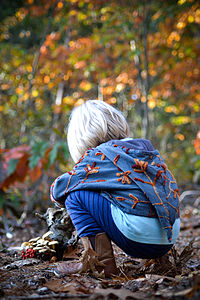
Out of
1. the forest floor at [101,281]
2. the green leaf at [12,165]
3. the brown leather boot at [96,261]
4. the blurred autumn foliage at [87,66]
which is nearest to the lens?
the forest floor at [101,281]

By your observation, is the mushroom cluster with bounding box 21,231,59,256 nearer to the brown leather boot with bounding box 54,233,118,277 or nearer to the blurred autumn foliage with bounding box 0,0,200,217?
the brown leather boot with bounding box 54,233,118,277

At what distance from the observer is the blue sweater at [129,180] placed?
1.39 m

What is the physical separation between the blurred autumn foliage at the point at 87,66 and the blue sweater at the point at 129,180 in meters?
1.69

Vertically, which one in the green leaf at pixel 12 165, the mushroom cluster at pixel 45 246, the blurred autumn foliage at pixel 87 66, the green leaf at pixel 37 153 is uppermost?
the blurred autumn foliage at pixel 87 66

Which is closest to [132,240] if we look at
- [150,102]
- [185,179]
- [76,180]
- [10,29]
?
[76,180]

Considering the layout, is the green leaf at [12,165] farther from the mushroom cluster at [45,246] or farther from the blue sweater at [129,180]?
the blue sweater at [129,180]

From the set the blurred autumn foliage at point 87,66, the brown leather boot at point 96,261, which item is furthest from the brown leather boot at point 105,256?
the blurred autumn foliage at point 87,66

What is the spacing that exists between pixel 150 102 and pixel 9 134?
221 inches

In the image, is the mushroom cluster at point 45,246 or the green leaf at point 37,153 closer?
the mushroom cluster at point 45,246

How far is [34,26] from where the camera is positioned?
8.72 m

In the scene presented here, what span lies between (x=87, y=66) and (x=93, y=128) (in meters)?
6.01

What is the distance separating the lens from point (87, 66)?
7.30 metres

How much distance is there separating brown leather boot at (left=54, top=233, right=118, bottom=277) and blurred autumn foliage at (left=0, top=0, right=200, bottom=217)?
182 centimetres

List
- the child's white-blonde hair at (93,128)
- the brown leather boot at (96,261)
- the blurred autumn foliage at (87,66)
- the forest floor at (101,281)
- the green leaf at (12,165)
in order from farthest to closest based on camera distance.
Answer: the blurred autumn foliage at (87,66) < the green leaf at (12,165) < the child's white-blonde hair at (93,128) < the brown leather boot at (96,261) < the forest floor at (101,281)
